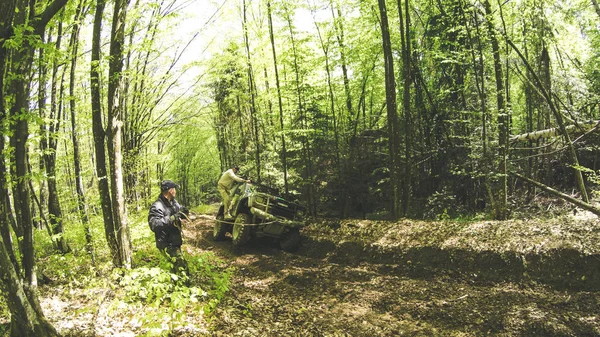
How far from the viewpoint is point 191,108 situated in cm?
1648

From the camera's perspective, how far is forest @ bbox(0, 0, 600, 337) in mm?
4070

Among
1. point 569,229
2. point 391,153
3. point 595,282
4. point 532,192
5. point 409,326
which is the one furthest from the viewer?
point 532,192

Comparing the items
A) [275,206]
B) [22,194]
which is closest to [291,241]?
[275,206]

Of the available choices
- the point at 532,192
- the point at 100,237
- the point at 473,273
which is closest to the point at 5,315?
the point at 100,237

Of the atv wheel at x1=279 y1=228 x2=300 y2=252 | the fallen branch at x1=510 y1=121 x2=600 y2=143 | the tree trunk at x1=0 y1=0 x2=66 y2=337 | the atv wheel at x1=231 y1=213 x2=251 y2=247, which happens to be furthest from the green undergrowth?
the fallen branch at x1=510 y1=121 x2=600 y2=143

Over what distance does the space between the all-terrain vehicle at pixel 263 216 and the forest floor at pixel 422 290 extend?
0.91 m

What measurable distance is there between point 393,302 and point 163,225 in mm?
3674

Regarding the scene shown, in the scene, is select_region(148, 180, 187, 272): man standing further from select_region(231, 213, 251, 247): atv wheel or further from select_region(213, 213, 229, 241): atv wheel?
select_region(213, 213, 229, 241): atv wheel

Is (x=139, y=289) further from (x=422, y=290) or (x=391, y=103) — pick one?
(x=391, y=103)

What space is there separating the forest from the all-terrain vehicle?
47cm

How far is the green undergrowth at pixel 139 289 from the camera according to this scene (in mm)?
3811

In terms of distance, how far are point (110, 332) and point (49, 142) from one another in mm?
6126

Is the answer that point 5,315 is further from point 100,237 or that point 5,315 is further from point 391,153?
point 391,153

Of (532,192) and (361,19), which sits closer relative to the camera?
(532,192)
